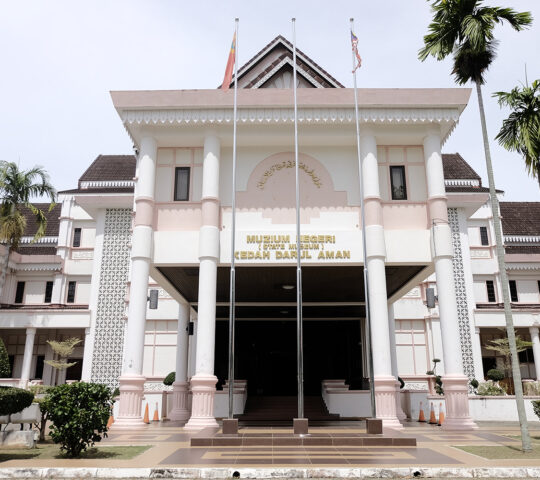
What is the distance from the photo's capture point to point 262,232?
17.6m

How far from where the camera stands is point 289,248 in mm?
17406

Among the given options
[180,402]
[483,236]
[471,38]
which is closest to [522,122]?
[471,38]

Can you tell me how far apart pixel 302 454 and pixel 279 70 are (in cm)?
1937

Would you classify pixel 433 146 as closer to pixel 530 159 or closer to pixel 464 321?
pixel 530 159

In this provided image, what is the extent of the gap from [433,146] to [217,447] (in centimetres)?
1225

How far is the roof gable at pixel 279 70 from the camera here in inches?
987

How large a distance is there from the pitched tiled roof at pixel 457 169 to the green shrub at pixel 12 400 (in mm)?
34350

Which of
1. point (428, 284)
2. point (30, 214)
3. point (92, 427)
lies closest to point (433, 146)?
point (92, 427)

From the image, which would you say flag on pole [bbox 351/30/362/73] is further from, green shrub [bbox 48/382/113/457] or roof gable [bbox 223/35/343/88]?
green shrub [bbox 48/382/113/457]

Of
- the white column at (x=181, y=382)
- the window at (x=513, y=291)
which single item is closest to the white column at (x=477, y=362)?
the window at (x=513, y=291)

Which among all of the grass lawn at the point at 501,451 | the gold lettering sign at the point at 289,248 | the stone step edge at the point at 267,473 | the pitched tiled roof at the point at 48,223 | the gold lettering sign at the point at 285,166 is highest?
the pitched tiled roof at the point at 48,223

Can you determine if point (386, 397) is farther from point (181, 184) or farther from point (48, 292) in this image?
point (48, 292)

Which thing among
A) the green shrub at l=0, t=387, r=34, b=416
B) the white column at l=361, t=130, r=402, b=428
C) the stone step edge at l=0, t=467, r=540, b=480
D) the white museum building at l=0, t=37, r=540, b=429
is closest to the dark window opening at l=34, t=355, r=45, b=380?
the white museum building at l=0, t=37, r=540, b=429

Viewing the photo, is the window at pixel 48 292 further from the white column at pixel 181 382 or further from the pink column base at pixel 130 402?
the pink column base at pixel 130 402
